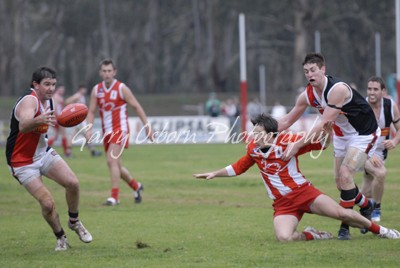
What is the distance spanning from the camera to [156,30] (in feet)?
209

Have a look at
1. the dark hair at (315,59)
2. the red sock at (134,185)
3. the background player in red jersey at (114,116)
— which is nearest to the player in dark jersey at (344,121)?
the dark hair at (315,59)

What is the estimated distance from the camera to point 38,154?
9242 mm

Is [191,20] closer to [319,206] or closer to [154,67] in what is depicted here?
[154,67]

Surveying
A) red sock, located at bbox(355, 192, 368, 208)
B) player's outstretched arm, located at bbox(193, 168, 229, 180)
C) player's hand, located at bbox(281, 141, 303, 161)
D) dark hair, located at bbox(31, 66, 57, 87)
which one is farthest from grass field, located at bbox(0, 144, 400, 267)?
dark hair, located at bbox(31, 66, 57, 87)

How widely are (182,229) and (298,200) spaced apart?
2.06 m

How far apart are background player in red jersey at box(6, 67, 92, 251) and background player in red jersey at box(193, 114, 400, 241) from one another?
61.2 inches

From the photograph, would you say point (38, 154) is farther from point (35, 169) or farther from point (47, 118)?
point (47, 118)

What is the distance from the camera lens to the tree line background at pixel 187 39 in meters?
59.5

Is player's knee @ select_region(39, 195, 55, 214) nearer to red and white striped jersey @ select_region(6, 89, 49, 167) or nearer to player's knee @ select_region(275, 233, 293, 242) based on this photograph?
red and white striped jersey @ select_region(6, 89, 49, 167)


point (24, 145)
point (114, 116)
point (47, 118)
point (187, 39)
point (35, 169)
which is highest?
point (47, 118)

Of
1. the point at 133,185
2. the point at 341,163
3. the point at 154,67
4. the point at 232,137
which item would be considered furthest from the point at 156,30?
the point at 341,163

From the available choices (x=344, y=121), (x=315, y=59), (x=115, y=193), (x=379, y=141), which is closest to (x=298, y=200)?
(x=344, y=121)

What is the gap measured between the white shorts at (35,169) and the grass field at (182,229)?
81cm

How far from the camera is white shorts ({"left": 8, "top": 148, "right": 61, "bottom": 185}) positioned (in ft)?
30.0
